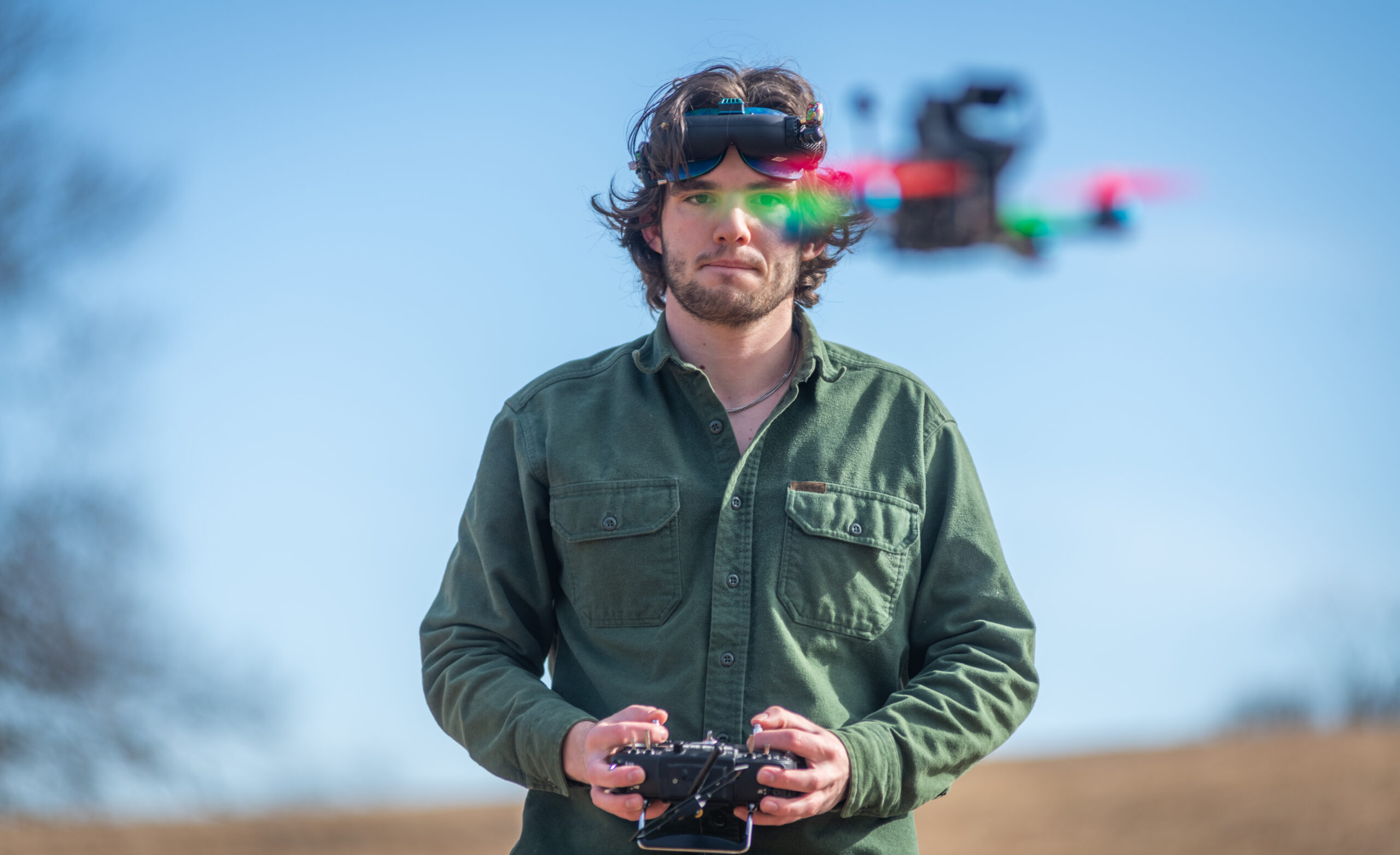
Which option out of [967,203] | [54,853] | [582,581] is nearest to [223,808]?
[54,853]

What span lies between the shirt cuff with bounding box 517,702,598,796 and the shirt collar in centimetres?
91

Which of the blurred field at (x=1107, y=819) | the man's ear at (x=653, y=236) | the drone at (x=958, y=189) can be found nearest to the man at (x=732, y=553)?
the man's ear at (x=653, y=236)

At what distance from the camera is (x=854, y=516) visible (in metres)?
3.05

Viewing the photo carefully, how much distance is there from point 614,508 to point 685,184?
0.81m

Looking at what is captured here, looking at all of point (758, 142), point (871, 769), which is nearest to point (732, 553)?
point (871, 769)

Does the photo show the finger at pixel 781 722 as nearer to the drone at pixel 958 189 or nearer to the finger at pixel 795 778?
the finger at pixel 795 778

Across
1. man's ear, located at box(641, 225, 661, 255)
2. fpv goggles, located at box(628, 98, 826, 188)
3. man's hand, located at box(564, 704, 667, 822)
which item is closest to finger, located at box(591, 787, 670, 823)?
man's hand, located at box(564, 704, 667, 822)

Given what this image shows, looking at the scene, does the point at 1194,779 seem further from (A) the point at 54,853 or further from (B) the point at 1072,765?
(A) the point at 54,853

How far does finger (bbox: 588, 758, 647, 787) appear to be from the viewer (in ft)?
8.48

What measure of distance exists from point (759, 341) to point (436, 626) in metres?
1.07

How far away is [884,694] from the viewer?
307 cm

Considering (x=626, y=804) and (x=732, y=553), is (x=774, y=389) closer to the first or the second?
(x=732, y=553)

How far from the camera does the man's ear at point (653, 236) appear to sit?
11.8ft

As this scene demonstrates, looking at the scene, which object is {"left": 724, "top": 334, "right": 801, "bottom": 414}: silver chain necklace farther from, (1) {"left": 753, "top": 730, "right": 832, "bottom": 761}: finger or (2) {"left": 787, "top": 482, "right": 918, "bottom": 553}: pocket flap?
(1) {"left": 753, "top": 730, "right": 832, "bottom": 761}: finger
